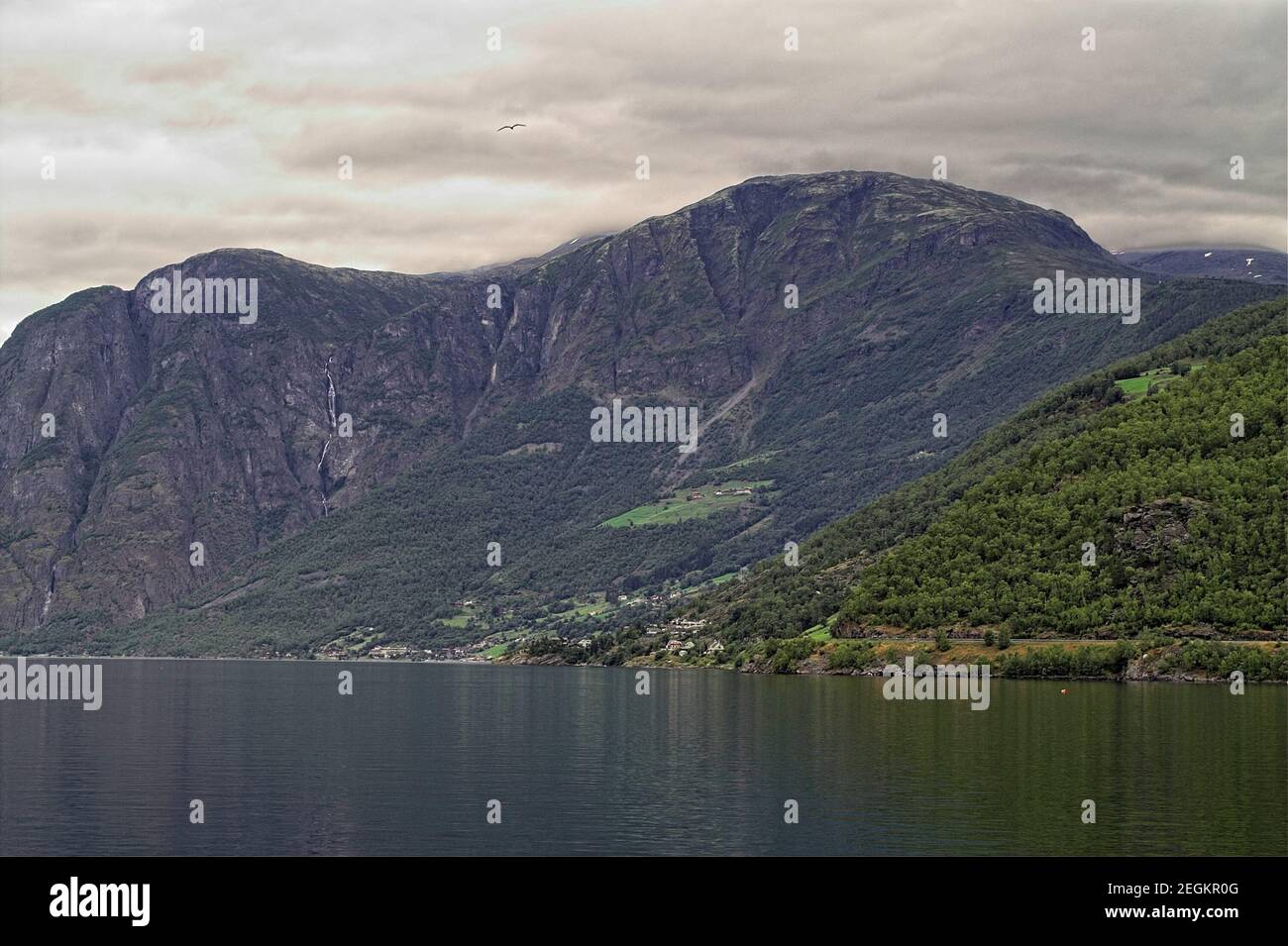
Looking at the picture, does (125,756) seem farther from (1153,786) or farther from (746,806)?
(1153,786)
